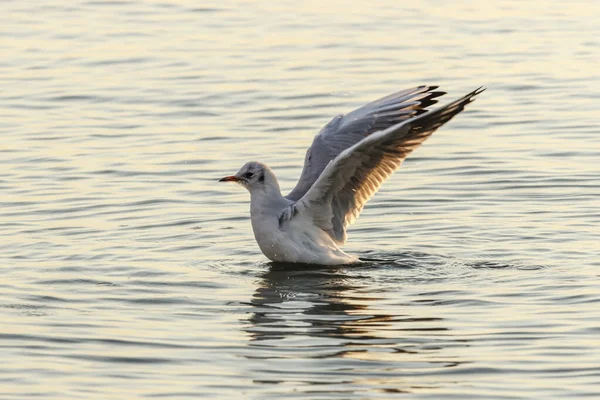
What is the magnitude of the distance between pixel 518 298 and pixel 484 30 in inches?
541

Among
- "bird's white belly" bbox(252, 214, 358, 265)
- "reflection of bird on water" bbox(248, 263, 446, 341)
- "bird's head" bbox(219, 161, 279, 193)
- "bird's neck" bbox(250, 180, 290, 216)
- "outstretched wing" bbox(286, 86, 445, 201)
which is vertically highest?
"outstretched wing" bbox(286, 86, 445, 201)

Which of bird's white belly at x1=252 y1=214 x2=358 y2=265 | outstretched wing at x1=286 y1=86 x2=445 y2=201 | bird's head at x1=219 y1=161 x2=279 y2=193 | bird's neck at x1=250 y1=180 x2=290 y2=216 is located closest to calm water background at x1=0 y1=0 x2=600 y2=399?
bird's white belly at x1=252 y1=214 x2=358 y2=265

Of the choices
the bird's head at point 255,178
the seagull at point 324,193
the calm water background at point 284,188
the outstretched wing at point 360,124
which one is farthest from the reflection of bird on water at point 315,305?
the outstretched wing at point 360,124

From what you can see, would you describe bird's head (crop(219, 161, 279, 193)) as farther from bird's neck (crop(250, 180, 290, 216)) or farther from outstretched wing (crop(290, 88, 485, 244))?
outstretched wing (crop(290, 88, 485, 244))

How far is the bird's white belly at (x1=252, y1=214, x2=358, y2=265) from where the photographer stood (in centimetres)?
1227

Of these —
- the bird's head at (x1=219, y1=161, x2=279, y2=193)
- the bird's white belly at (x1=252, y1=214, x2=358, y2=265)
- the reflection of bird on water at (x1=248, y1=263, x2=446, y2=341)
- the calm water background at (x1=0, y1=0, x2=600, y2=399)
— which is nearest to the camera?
the calm water background at (x1=0, y1=0, x2=600, y2=399)

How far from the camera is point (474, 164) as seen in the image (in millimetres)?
15828

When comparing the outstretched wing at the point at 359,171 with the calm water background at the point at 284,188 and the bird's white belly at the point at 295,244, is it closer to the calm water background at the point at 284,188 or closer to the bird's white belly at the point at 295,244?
the bird's white belly at the point at 295,244

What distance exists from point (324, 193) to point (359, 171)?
34 cm

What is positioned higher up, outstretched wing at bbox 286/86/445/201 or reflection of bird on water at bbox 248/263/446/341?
outstretched wing at bbox 286/86/445/201

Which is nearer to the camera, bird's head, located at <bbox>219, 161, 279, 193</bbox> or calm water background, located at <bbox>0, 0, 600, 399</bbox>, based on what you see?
calm water background, located at <bbox>0, 0, 600, 399</bbox>

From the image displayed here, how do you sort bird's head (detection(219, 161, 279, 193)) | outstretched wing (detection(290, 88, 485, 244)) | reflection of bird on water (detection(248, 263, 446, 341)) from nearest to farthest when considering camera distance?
reflection of bird on water (detection(248, 263, 446, 341)) < outstretched wing (detection(290, 88, 485, 244)) < bird's head (detection(219, 161, 279, 193))

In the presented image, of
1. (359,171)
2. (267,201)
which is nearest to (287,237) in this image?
(267,201)

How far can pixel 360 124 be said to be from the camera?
1324 centimetres
